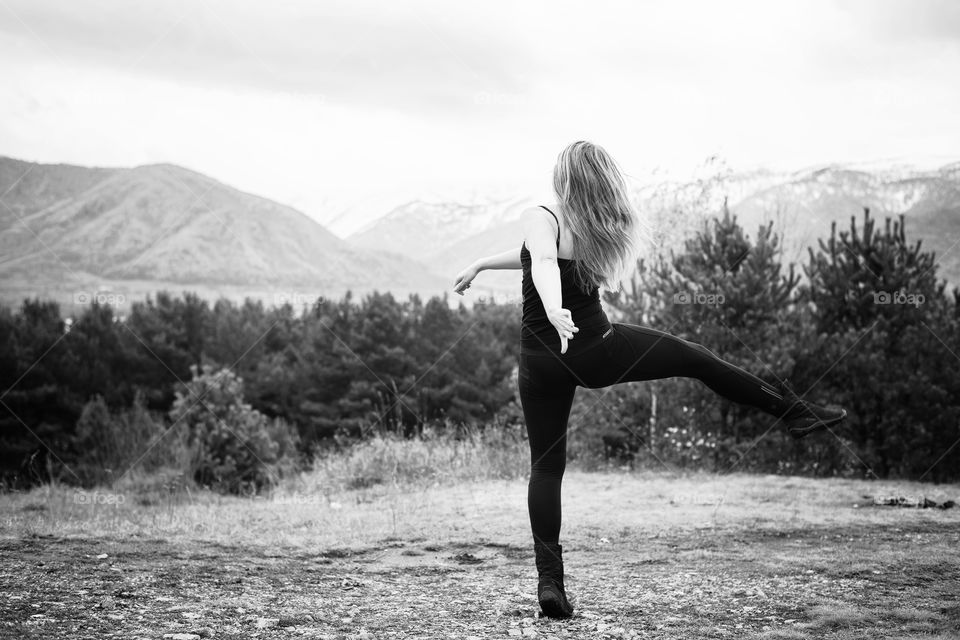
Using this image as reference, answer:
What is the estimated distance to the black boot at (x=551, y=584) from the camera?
3.37 metres

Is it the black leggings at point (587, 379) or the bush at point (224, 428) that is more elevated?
the black leggings at point (587, 379)

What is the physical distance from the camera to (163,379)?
1204 inches

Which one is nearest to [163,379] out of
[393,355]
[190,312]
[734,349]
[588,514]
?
[190,312]

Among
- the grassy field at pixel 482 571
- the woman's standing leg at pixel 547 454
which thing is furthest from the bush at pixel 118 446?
the woman's standing leg at pixel 547 454

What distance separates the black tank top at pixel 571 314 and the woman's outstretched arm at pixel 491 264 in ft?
1.40

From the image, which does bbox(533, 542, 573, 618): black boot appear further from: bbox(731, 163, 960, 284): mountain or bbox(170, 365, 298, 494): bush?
bbox(731, 163, 960, 284): mountain

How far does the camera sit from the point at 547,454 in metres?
3.49

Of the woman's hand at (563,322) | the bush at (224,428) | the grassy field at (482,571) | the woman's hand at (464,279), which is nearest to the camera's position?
the woman's hand at (563,322)

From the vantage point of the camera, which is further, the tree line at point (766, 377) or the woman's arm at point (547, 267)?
the tree line at point (766, 377)

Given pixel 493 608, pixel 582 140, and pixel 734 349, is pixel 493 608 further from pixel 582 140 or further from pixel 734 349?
pixel 734 349

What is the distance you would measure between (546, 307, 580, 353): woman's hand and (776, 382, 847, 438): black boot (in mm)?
1121

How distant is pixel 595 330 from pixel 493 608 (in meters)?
1.42

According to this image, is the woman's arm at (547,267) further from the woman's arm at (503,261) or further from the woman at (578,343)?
the woman's arm at (503,261)

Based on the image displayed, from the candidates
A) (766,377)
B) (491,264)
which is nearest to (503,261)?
(491,264)
